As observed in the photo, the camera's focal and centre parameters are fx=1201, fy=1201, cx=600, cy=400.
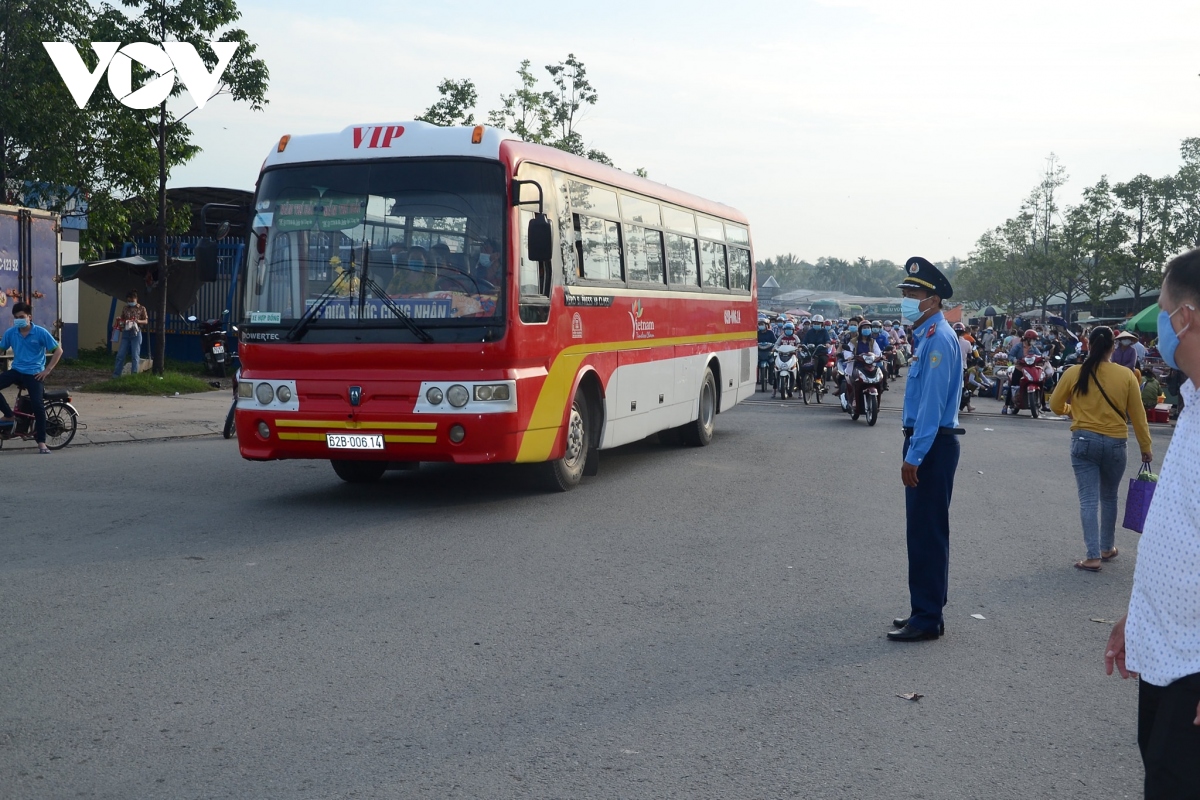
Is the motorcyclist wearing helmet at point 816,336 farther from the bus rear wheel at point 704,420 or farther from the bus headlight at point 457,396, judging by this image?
the bus headlight at point 457,396

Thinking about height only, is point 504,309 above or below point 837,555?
above

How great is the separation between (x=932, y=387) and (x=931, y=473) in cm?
47

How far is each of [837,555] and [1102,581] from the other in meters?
1.81

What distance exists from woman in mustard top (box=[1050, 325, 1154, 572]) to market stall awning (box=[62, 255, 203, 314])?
21.8m

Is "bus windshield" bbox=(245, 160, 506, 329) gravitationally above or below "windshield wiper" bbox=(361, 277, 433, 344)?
above

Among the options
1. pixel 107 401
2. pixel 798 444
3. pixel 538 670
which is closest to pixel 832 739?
pixel 538 670

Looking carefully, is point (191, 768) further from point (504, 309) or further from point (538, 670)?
point (504, 309)

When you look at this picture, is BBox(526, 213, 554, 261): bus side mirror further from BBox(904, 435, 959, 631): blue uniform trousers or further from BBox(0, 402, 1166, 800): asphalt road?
BBox(904, 435, 959, 631): blue uniform trousers

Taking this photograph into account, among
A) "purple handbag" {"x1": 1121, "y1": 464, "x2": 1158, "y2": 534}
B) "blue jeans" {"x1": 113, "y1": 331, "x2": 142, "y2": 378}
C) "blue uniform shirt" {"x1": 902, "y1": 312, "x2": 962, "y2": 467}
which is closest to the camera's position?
"blue uniform shirt" {"x1": 902, "y1": 312, "x2": 962, "y2": 467}

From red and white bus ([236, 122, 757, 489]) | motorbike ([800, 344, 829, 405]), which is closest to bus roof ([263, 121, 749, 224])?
red and white bus ([236, 122, 757, 489])

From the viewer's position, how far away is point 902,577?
8141 mm

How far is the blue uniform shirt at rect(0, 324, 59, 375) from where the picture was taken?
1430cm

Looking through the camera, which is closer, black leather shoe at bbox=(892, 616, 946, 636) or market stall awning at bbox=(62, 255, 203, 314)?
black leather shoe at bbox=(892, 616, 946, 636)

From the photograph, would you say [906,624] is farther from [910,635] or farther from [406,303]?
[406,303]
